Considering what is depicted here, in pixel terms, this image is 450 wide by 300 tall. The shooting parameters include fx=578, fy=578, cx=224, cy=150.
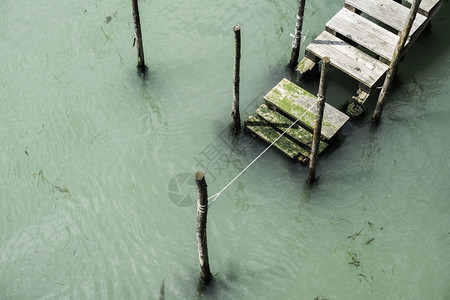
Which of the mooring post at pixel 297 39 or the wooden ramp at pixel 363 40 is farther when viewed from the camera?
the wooden ramp at pixel 363 40

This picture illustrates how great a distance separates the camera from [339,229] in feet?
31.0

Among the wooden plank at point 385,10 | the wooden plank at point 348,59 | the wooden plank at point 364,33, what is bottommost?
the wooden plank at point 348,59

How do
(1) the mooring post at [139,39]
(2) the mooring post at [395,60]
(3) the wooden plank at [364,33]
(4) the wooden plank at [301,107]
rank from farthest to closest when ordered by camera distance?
(3) the wooden plank at [364,33], (1) the mooring post at [139,39], (4) the wooden plank at [301,107], (2) the mooring post at [395,60]

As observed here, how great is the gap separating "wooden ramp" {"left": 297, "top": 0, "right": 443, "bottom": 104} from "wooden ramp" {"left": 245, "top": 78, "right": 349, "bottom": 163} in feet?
2.23

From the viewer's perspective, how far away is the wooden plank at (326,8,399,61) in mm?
10430

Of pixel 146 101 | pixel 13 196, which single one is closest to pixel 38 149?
pixel 13 196

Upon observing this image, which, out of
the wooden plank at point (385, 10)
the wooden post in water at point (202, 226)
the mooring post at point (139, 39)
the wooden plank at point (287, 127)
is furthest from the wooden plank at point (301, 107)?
the wooden post in water at point (202, 226)

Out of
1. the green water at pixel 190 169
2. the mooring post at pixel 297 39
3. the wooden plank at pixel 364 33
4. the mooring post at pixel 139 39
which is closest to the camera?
the green water at pixel 190 169

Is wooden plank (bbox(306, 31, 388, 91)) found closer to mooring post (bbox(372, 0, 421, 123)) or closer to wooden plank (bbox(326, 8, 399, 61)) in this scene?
wooden plank (bbox(326, 8, 399, 61))

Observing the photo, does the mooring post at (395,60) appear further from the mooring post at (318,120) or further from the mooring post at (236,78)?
the mooring post at (236,78)

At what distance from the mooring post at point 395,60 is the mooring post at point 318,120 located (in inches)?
63.5

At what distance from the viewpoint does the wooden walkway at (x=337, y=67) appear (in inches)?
400

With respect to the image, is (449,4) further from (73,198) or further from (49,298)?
(49,298)

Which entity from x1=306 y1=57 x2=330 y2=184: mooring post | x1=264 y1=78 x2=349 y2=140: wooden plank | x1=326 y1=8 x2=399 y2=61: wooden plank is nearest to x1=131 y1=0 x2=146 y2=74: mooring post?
x1=264 y1=78 x2=349 y2=140: wooden plank
